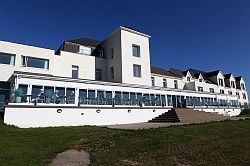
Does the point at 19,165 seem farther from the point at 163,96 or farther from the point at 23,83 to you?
the point at 163,96

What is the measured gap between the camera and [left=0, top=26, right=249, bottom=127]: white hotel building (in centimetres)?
1889

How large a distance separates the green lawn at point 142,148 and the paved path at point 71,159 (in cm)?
28

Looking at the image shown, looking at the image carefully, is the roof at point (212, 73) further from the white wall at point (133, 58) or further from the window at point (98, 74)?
the window at point (98, 74)

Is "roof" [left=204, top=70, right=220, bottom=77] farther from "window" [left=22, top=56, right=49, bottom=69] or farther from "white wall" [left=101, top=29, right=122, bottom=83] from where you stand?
"window" [left=22, top=56, right=49, bottom=69]

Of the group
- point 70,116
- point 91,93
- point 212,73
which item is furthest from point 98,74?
point 212,73

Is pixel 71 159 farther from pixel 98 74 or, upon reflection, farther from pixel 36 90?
pixel 98 74

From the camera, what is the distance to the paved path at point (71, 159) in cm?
742

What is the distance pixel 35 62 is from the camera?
2575 cm

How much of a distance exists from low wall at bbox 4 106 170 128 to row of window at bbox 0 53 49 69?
9022 mm

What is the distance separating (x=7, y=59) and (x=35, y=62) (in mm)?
2957

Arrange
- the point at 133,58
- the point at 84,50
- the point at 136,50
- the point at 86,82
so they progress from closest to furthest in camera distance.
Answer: the point at 86,82 → the point at 133,58 → the point at 136,50 → the point at 84,50

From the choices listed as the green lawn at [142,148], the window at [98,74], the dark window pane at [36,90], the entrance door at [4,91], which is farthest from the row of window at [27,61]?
the green lawn at [142,148]

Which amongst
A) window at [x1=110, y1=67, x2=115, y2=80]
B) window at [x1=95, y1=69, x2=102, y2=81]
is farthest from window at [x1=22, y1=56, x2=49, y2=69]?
window at [x1=110, y1=67, x2=115, y2=80]

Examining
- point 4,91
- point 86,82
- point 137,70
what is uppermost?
point 137,70
